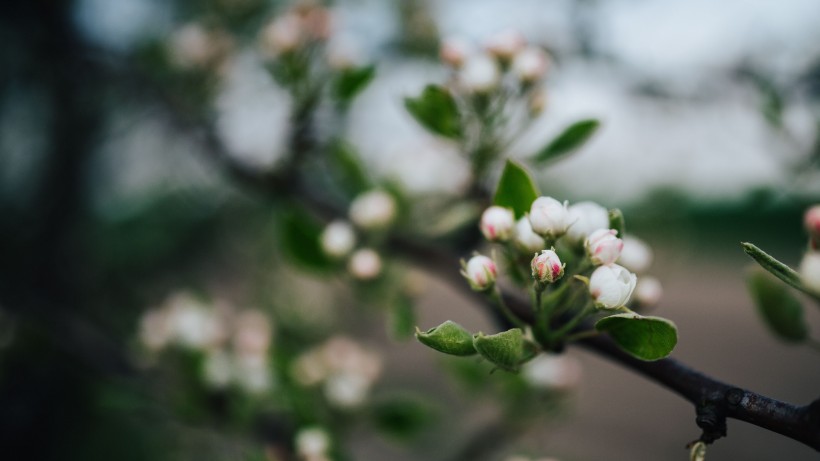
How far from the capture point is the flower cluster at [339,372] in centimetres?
94

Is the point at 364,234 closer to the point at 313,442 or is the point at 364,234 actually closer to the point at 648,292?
the point at 313,442

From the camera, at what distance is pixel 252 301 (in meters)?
2.14

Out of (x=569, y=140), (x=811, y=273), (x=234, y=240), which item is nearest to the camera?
(x=811, y=273)

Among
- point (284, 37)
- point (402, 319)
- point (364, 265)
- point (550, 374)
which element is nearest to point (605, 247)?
point (402, 319)

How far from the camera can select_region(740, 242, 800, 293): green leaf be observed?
0.37 m

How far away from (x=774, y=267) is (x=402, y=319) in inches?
14.5

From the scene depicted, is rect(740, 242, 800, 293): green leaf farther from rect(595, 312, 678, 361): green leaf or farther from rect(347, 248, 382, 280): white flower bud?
rect(347, 248, 382, 280): white flower bud

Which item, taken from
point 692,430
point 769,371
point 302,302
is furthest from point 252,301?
point 769,371

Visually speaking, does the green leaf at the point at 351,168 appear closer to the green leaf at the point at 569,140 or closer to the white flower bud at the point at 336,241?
the white flower bud at the point at 336,241

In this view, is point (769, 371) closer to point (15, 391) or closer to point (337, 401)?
point (337, 401)

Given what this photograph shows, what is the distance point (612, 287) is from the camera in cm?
43

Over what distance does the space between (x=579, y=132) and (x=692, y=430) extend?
188cm

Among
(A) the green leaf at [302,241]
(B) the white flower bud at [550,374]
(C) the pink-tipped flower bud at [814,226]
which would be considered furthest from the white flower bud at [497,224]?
(B) the white flower bud at [550,374]

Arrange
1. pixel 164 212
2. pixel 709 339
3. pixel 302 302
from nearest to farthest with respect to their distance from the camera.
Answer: pixel 164 212
pixel 302 302
pixel 709 339
